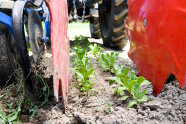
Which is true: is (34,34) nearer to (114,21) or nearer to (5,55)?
(5,55)

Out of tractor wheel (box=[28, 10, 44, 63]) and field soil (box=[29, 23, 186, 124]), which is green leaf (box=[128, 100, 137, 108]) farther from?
tractor wheel (box=[28, 10, 44, 63])

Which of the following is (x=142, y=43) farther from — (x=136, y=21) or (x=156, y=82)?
(x=156, y=82)

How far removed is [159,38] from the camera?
1358 mm

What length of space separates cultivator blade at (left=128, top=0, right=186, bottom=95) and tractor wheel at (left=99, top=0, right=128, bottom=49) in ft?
3.16

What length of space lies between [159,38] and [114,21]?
1.59 meters

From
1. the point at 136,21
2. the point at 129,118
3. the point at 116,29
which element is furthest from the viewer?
the point at 116,29

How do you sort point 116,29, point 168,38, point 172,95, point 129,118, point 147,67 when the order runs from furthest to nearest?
point 116,29 → point 147,67 → point 172,95 → point 168,38 → point 129,118

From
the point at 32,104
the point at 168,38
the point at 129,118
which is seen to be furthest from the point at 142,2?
the point at 32,104

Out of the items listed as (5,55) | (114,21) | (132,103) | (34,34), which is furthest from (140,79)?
(114,21)

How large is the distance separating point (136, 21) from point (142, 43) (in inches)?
8.5

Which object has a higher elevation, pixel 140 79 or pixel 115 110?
pixel 140 79

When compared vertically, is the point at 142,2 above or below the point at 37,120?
above

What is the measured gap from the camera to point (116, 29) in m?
A: 2.95

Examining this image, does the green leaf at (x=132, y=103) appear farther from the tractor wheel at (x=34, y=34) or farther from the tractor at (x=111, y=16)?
the tractor at (x=111, y=16)
